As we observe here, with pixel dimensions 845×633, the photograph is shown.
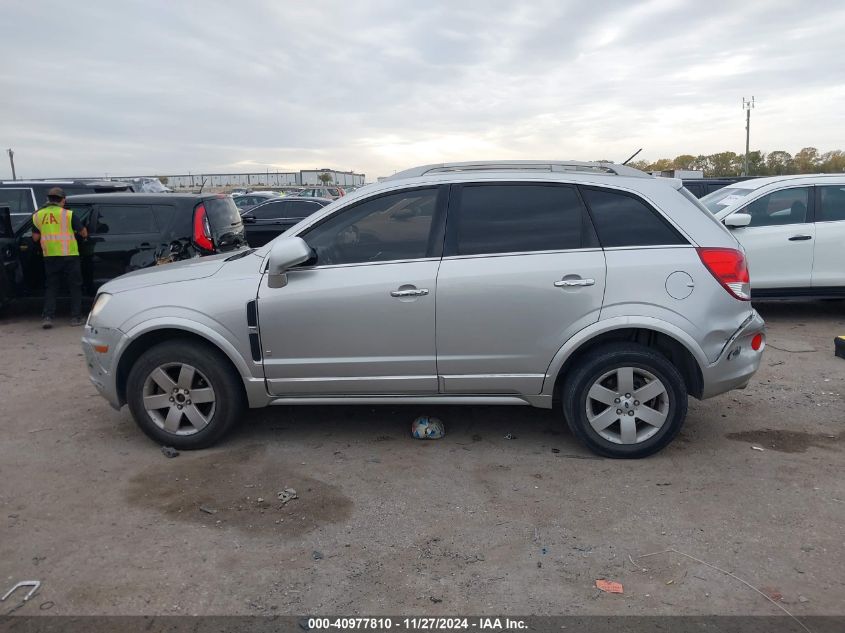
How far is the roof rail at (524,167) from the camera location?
4.87 metres

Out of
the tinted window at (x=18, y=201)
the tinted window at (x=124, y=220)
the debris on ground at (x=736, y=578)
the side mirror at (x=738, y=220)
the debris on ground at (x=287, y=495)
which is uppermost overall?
the tinted window at (x=18, y=201)

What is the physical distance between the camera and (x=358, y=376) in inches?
182

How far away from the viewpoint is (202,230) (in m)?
8.89

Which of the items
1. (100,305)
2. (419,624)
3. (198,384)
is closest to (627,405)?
(419,624)

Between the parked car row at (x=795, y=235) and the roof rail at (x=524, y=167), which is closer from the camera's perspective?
the roof rail at (x=524, y=167)

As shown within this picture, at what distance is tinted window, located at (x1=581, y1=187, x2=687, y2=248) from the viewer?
4.46 metres

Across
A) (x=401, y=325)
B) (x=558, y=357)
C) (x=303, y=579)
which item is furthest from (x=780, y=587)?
(x=401, y=325)

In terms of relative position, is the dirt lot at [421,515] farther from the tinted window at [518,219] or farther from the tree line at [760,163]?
the tree line at [760,163]

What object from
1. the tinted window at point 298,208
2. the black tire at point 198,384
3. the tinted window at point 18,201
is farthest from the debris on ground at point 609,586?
the tinted window at point 298,208

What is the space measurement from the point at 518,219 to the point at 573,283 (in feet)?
1.87

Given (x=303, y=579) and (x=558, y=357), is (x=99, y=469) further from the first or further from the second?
(x=558, y=357)

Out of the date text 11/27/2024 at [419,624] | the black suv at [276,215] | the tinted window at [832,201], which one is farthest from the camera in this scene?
the black suv at [276,215]

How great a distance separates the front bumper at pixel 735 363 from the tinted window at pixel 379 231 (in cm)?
199

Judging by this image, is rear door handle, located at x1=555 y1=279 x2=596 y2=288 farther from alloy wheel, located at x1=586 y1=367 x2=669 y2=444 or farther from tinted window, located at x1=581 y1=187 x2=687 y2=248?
alloy wheel, located at x1=586 y1=367 x2=669 y2=444
